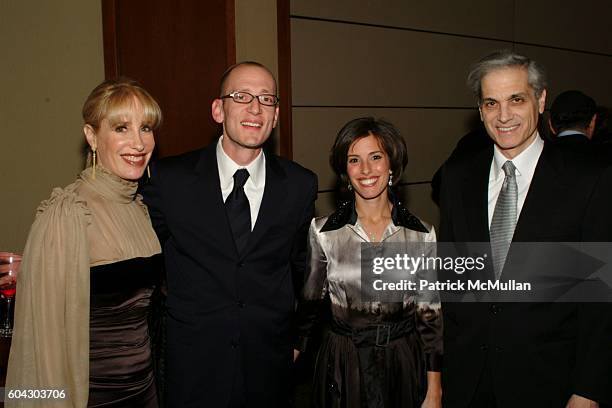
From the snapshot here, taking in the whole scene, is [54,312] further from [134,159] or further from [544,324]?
[544,324]

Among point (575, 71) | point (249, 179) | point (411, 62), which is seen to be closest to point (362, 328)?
point (249, 179)

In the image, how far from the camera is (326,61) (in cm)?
436

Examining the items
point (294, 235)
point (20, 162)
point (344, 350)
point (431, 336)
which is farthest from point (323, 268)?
point (20, 162)

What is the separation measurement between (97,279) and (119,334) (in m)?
0.22

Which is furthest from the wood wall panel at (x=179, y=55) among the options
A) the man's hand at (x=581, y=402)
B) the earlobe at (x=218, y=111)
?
the man's hand at (x=581, y=402)

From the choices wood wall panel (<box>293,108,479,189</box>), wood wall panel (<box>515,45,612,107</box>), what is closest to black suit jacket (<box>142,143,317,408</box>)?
wood wall panel (<box>293,108,479,189</box>)

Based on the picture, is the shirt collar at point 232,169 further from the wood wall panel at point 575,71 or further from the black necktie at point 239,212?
the wood wall panel at point 575,71

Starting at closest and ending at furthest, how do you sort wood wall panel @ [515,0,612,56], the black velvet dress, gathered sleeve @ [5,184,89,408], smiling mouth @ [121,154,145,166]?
gathered sleeve @ [5,184,89,408]
the black velvet dress
smiling mouth @ [121,154,145,166]
wood wall panel @ [515,0,612,56]

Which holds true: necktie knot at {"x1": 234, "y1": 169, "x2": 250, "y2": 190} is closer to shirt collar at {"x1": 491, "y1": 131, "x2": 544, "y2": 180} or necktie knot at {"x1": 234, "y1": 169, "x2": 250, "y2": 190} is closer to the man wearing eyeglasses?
the man wearing eyeglasses

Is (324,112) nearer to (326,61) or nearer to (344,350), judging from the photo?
(326,61)

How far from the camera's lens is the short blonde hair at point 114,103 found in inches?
84.7

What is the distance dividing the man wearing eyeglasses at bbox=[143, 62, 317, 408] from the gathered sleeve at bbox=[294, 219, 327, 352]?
7 centimetres

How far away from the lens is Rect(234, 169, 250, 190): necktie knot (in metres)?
2.41

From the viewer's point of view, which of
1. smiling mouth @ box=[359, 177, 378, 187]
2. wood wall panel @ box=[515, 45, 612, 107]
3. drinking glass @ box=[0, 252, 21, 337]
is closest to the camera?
drinking glass @ box=[0, 252, 21, 337]
